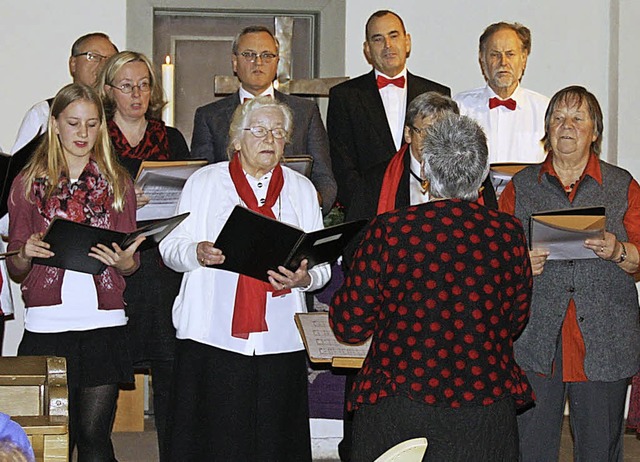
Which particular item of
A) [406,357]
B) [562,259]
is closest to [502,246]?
[406,357]

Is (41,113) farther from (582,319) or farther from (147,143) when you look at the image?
(582,319)

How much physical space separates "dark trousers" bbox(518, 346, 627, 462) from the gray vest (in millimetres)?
49

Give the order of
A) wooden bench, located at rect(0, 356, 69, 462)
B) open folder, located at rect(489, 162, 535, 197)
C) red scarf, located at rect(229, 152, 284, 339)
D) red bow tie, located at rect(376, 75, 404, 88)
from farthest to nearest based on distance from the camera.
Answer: red bow tie, located at rect(376, 75, 404, 88) < open folder, located at rect(489, 162, 535, 197) < red scarf, located at rect(229, 152, 284, 339) < wooden bench, located at rect(0, 356, 69, 462)

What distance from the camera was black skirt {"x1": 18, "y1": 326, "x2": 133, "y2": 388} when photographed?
3.69 metres

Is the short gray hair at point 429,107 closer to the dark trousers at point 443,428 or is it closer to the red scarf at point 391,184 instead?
the red scarf at point 391,184

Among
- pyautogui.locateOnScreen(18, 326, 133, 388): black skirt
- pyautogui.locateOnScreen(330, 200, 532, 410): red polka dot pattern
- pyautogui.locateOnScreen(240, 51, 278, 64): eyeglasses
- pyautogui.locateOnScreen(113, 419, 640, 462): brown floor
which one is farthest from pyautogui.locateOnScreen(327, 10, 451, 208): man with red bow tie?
pyautogui.locateOnScreen(330, 200, 532, 410): red polka dot pattern

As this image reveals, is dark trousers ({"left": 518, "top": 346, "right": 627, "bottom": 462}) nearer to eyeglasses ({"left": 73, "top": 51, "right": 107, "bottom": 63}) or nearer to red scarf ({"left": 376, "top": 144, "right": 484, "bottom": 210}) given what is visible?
red scarf ({"left": 376, "top": 144, "right": 484, "bottom": 210})

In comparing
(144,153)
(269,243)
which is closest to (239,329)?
(269,243)

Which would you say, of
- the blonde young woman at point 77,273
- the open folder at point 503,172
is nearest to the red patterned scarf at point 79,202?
the blonde young woman at point 77,273

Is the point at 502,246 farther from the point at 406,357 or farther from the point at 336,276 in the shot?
the point at 336,276

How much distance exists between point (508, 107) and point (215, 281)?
→ 5.92 ft

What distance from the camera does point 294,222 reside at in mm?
3818

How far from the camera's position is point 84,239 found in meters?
3.55

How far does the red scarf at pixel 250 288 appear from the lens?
368 cm
